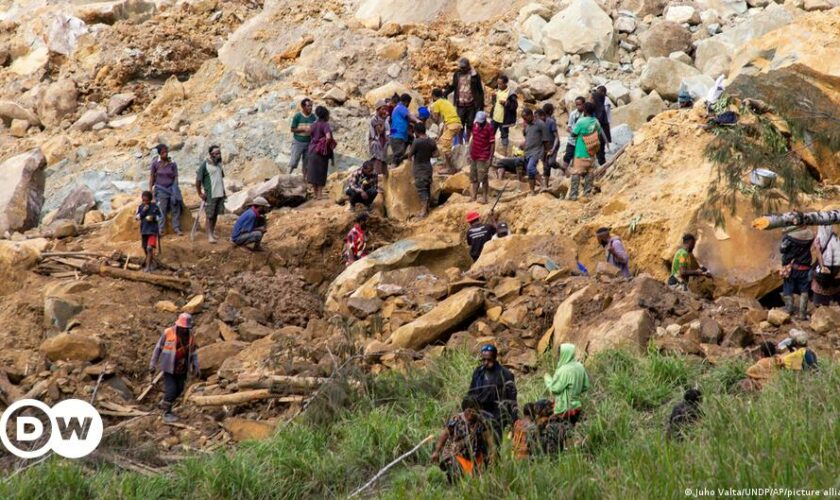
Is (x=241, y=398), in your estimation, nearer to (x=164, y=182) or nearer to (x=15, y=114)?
(x=164, y=182)

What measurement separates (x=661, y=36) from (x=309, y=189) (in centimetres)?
813

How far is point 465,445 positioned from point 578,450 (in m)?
0.86

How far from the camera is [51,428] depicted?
12.2 metres

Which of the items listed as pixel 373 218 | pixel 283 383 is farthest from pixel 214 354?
pixel 373 218

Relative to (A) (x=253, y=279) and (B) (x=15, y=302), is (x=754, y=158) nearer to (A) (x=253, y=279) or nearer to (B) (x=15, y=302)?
(A) (x=253, y=279)

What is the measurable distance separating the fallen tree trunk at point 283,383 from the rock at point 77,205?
7.18 metres

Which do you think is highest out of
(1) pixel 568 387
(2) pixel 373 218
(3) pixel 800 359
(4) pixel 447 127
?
(1) pixel 568 387

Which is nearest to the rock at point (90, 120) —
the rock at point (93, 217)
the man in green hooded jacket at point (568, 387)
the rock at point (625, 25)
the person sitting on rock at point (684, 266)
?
the rock at point (93, 217)

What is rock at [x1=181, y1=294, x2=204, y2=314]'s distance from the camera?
604 inches

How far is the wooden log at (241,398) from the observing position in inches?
502

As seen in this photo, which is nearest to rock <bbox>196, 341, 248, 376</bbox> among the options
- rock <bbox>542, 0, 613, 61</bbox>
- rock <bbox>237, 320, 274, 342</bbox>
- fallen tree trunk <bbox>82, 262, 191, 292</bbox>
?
rock <bbox>237, 320, 274, 342</bbox>

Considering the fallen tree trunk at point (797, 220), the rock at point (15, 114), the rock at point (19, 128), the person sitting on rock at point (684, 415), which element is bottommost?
the rock at point (19, 128)

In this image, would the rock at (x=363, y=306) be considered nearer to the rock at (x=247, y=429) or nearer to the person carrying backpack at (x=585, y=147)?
the rock at (x=247, y=429)

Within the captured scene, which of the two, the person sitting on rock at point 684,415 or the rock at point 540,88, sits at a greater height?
the person sitting on rock at point 684,415
